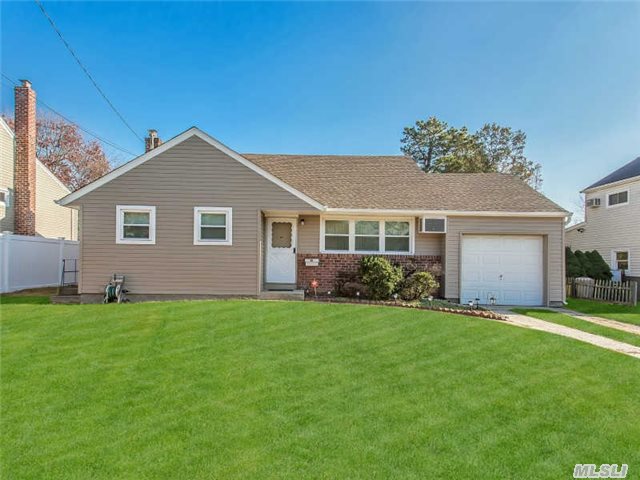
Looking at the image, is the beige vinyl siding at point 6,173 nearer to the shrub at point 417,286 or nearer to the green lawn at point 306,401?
the green lawn at point 306,401

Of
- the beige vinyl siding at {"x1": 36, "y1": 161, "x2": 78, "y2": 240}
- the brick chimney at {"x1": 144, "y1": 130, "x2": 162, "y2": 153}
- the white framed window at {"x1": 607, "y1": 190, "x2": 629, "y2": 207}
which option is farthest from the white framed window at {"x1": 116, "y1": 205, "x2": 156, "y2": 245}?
the white framed window at {"x1": 607, "y1": 190, "x2": 629, "y2": 207}

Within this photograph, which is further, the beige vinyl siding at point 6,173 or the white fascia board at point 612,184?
the white fascia board at point 612,184

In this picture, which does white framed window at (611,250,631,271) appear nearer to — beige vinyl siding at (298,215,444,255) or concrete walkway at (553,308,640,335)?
concrete walkway at (553,308,640,335)

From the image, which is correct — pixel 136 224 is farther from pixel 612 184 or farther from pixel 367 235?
pixel 612 184

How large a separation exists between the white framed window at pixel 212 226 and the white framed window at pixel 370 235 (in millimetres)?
3592

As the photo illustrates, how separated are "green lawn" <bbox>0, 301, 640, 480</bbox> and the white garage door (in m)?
5.21

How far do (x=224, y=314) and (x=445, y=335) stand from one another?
5037mm

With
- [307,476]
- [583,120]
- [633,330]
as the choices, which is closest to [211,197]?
[307,476]

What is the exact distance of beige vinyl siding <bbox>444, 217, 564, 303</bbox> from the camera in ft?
43.0

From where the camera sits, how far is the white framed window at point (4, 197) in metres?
15.2

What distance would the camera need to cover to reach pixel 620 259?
1930cm

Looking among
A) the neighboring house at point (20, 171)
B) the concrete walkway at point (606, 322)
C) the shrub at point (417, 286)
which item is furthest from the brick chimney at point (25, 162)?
the concrete walkway at point (606, 322)

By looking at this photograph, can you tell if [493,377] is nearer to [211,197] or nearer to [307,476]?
[307,476]

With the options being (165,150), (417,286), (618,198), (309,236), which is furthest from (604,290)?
(165,150)
